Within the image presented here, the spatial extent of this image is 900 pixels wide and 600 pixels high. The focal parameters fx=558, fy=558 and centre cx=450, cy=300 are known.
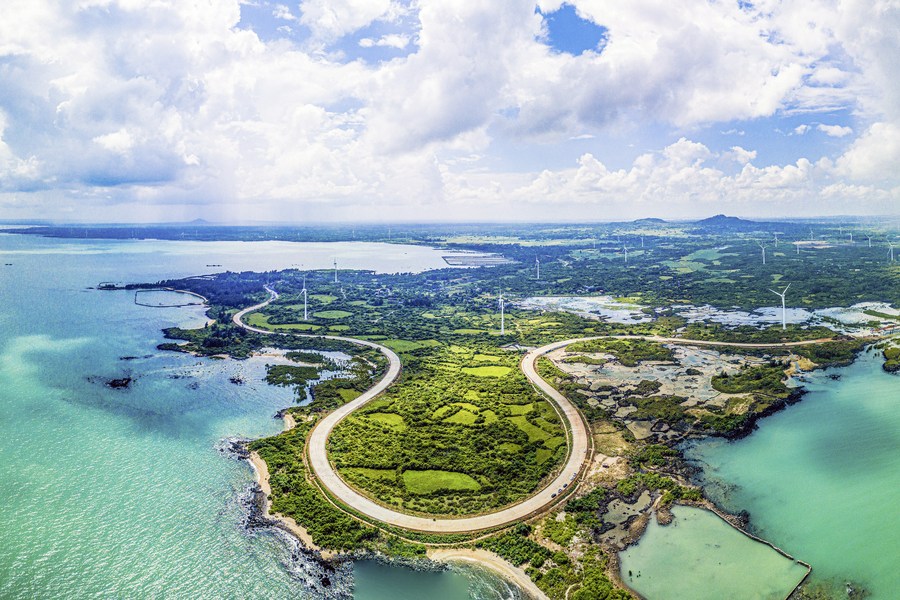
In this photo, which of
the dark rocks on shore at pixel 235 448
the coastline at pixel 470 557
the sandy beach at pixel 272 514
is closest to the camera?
the coastline at pixel 470 557

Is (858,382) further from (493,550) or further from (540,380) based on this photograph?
(493,550)

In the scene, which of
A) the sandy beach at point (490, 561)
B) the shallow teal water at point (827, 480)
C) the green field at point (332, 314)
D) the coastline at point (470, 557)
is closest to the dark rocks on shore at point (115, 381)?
the coastline at point (470, 557)

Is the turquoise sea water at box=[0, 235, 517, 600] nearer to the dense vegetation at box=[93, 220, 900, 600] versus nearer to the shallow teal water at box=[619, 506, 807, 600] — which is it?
the dense vegetation at box=[93, 220, 900, 600]

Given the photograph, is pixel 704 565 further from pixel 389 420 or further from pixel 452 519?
pixel 389 420

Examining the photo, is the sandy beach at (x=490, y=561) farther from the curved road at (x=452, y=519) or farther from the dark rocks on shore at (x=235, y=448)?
the dark rocks on shore at (x=235, y=448)

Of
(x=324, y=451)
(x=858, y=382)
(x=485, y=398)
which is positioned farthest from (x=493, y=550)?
(x=858, y=382)

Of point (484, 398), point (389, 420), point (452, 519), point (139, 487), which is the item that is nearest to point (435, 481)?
point (452, 519)
